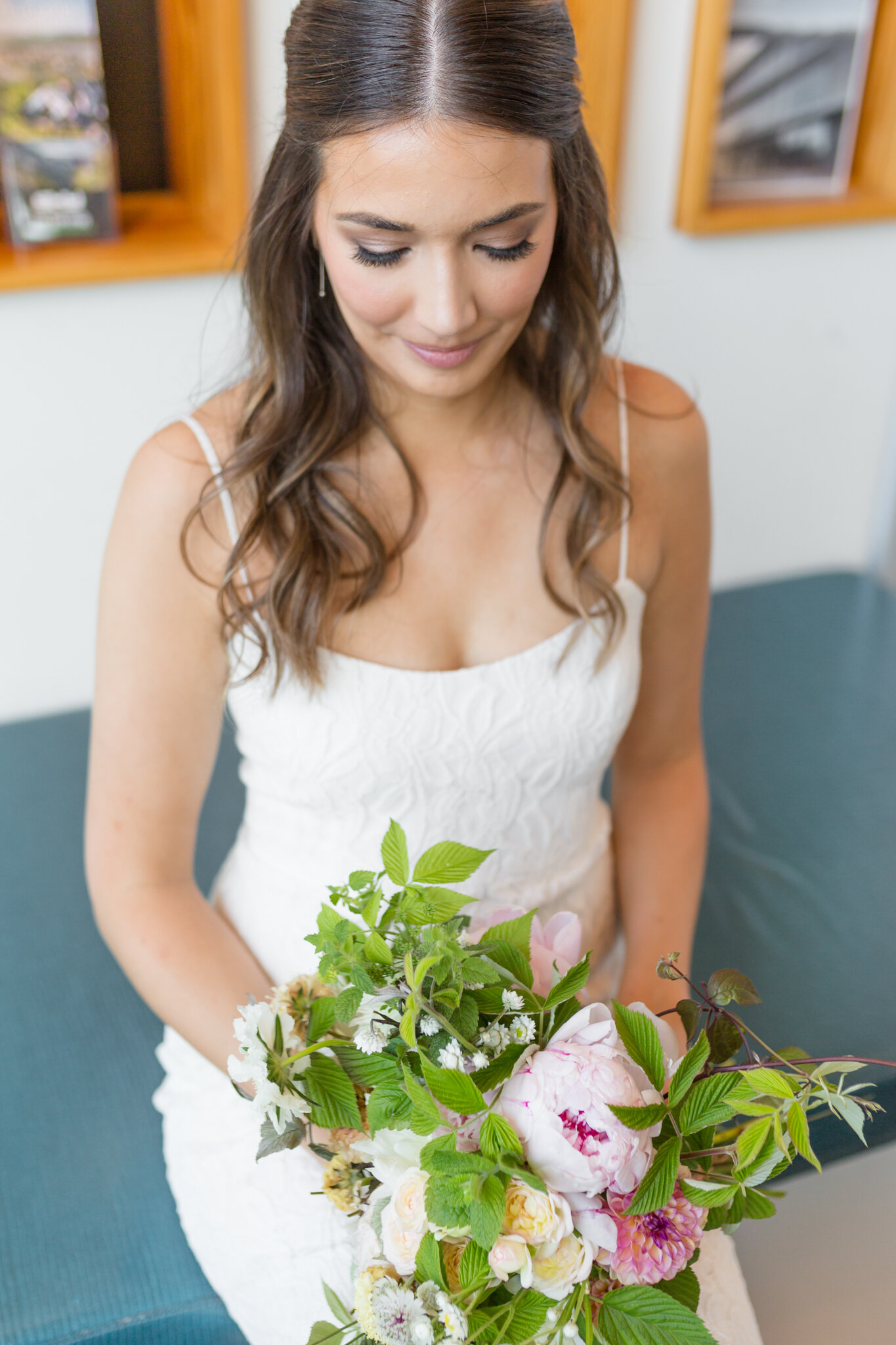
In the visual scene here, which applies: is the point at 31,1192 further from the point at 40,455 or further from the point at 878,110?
the point at 878,110

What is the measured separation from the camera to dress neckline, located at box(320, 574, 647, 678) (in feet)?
3.94

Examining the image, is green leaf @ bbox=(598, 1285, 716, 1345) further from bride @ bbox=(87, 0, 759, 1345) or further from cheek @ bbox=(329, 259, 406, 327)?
cheek @ bbox=(329, 259, 406, 327)

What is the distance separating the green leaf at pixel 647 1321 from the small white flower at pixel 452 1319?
97mm

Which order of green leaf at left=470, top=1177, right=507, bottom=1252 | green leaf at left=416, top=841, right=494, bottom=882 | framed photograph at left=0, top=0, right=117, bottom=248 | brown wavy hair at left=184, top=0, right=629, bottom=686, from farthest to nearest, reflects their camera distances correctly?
framed photograph at left=0, top=0, right=117, bottom=248, brown wavy hair at left=184, top=0, right=629, bottom=686, green leaf at left=416, top=841, right=494, bottom=882, green leaf at left=470, top=1177, right=507, bottom=1252

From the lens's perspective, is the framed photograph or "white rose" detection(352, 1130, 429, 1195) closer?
"white rose" detection(352, 1130, 429, 1195)

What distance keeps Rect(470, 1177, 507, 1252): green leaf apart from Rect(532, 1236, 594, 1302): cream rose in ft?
0.13

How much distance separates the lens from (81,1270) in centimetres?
125

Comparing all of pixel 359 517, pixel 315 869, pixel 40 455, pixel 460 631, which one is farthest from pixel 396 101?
pixel 40 455

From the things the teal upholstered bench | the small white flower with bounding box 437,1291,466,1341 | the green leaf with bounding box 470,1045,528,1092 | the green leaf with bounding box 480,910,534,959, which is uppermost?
the green leaf with bounding box 480,910,534,959

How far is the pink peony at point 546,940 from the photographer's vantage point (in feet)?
2.66

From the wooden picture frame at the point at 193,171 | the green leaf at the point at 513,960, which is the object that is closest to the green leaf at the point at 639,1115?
the green leaf at the point at 513,960

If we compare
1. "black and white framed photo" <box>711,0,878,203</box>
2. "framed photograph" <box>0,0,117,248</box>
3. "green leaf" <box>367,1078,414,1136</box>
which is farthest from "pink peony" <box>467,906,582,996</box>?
"black and white framed photo" <box>711,0,878,203</box>

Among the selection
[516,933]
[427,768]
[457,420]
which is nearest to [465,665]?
[427,768]

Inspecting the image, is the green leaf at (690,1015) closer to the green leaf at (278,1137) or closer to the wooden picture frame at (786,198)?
the green leaf at (278,1137)
